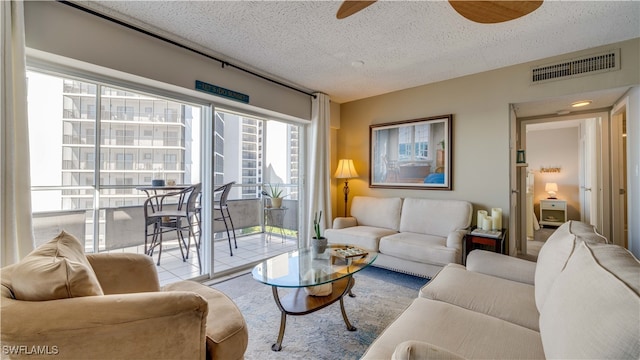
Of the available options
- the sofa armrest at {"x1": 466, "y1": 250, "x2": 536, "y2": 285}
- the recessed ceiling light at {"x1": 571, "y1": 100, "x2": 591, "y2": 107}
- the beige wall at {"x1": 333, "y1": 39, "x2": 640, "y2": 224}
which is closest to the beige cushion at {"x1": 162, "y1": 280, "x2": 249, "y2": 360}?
the sofa armrest at {"x1": 466, "y1": 250, "x2": 536, "y2": 285}

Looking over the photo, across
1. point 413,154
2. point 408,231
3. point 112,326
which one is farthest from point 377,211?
point 112,326

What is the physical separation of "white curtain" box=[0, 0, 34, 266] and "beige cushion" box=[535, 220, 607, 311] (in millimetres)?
2971

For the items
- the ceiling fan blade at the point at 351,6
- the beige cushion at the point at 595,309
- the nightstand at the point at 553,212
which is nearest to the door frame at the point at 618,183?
the nightstand at the point at 553,212

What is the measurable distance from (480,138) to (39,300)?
3.93 meters

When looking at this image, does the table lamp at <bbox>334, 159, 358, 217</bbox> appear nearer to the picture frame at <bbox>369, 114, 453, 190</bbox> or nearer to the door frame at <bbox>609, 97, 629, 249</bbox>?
the picture frame at <bbox>369, 114, 453, 190</bbox>

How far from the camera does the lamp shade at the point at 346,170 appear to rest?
4.19 meters

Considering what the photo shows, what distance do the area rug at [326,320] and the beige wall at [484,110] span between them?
4.50 feet

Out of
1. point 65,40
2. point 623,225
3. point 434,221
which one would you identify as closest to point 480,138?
point 434,221

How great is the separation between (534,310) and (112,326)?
1.91 metres

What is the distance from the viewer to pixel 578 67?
2705 mm

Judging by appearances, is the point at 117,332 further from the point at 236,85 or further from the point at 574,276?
the point at 236,85

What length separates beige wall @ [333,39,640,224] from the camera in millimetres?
2752

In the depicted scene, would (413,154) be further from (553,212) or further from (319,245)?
(553,212)

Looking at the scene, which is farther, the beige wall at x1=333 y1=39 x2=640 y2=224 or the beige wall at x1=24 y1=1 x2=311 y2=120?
the beige wall at x1=333 y1=39 x2=640 y2=224
